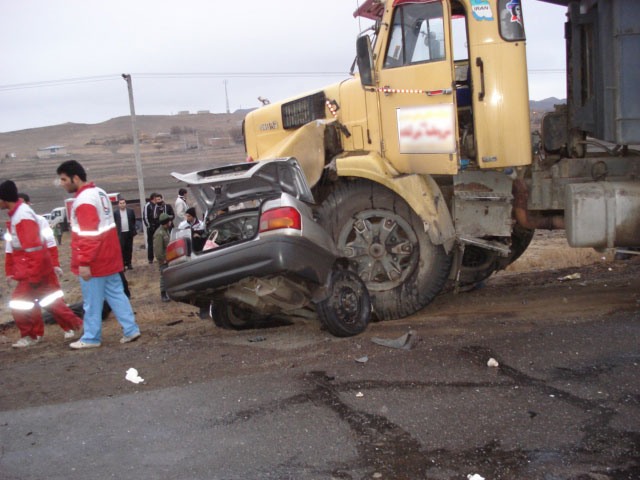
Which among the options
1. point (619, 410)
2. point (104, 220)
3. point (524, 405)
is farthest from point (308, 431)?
point (104, 220)

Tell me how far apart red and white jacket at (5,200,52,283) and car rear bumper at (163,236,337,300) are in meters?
1.87

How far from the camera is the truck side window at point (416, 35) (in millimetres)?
5949

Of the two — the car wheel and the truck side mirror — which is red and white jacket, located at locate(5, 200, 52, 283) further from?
the truck side mirror

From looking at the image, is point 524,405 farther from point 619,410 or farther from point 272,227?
point 272,227

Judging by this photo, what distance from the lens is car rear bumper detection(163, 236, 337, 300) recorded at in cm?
523

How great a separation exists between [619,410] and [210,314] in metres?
3.83

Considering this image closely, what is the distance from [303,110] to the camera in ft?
23.7

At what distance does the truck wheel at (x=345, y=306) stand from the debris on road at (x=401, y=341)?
11.6 inches

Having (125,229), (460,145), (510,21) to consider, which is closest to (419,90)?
(460,145)

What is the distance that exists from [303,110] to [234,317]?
2.35 meters

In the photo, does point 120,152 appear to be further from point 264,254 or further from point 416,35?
point 264,254

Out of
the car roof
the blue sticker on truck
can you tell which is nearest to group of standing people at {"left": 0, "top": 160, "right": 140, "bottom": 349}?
the car roof

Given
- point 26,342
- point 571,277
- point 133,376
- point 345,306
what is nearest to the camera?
point 133,376

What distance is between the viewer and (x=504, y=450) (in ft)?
11.7
